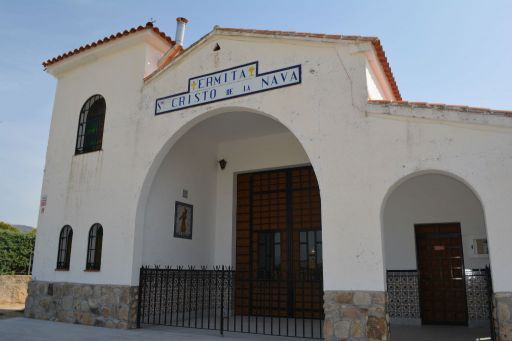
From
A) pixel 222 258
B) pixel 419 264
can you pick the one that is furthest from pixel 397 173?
pixel 222 258

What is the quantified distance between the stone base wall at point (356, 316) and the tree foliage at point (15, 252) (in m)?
12.4

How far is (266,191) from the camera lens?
10.9m

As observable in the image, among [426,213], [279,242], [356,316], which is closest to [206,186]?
[279,242]

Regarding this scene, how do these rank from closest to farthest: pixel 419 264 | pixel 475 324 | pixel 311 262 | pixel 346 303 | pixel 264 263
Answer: pixel 346 303
pixel 475 324
pixel 419 264
pixel 311 262
pixel 264 263

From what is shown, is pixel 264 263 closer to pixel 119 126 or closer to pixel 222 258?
pixel 222 258

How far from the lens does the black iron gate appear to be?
816 cm

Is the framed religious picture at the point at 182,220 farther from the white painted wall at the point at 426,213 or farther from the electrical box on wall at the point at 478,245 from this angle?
the electrical box on wall at the point at 478,245

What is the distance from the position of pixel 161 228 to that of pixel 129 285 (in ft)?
4.73

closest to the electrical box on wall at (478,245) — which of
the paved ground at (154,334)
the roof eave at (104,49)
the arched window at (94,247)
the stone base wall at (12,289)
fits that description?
the paved ground at (154,334)

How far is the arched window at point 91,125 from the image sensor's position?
33.3 feet

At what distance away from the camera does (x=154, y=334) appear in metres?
7.72

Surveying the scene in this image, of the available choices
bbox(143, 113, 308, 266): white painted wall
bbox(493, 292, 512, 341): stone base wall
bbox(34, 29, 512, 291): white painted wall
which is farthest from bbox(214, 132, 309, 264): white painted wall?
bbox(493, 292, 512, 341): stone base wall

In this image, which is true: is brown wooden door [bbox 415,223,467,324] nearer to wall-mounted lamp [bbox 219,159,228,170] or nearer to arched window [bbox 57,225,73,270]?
wall-mounted lamp [bbox 219,159,228,170]

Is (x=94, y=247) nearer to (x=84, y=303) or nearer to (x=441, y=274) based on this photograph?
(x=84, y=303)
